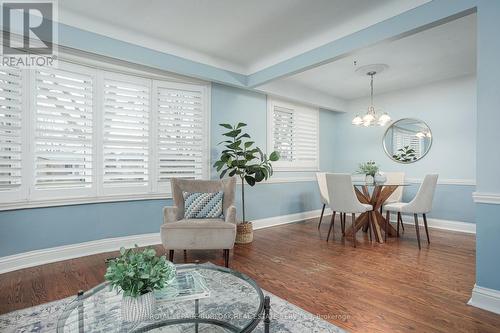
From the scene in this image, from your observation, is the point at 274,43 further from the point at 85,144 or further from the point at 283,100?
the point at 85,144

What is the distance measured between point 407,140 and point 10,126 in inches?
236

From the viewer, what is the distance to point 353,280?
257cm

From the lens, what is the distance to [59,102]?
9.93 feet

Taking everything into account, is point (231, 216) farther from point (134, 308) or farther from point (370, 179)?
point (370, 179)

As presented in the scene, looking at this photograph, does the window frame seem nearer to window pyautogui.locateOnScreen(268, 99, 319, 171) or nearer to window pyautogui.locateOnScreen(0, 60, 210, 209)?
window pyautogui.locateOnScreen(0, 60, 210, 209)

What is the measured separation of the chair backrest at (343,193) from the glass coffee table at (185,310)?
2.38 m

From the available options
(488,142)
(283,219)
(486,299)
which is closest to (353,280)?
(486,299)

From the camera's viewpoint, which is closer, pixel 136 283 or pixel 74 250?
pixel 136 283

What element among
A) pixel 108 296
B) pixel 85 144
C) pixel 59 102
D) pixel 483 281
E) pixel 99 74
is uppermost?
pixel 99 74

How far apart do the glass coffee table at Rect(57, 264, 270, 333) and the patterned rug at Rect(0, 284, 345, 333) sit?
1.26 ft

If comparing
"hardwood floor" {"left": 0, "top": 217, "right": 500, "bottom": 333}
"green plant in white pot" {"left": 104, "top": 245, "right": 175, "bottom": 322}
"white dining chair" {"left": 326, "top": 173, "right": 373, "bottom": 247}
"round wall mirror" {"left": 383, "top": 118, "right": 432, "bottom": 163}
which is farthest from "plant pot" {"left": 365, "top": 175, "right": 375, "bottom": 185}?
"green plant in white pot" {"left": 104, "top": 245, "right": 175, "bottom": 322}

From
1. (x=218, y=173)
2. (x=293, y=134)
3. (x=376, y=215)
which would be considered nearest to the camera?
(x=376, y=215)

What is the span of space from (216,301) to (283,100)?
13.9 ft

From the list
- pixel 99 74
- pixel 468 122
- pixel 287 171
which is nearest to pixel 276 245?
pixel 287 171
